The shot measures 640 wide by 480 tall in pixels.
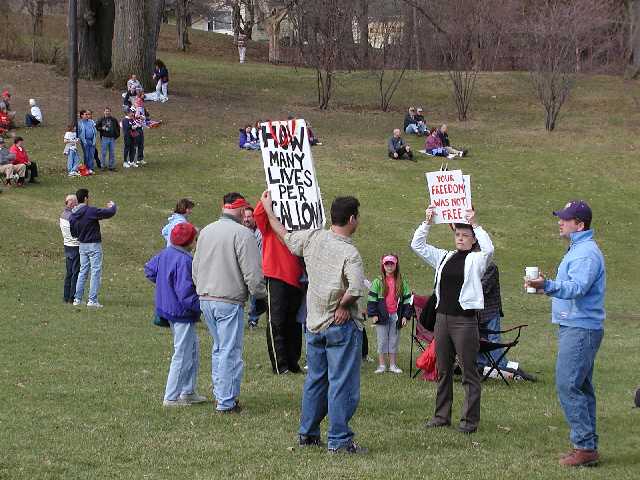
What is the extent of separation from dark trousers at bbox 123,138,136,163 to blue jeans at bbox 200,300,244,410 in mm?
22549

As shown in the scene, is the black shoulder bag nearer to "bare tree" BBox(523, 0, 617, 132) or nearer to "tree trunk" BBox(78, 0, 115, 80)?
"bare tree" BBox(523, 0, 617, 132)

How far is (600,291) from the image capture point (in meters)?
8.55

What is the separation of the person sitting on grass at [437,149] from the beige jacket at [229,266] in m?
27.2

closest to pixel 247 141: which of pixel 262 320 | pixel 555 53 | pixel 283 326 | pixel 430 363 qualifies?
pixel 555 53

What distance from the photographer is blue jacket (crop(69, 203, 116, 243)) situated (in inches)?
683

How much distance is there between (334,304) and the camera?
847cm

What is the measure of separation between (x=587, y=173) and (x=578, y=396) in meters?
28.9

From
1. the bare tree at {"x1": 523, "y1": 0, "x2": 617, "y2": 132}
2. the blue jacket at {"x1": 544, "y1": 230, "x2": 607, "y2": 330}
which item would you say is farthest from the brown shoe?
the bare tree at {"x1": 523, "y1": 0, "x2": 617, "y2": 132}

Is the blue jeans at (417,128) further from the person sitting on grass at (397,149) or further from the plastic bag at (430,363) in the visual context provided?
the plastic bag at (430,363)

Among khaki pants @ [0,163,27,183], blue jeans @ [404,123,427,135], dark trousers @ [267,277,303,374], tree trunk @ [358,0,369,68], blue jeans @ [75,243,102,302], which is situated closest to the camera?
dark trousers @ [267,277,303,374]

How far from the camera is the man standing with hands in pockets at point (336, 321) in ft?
27.7

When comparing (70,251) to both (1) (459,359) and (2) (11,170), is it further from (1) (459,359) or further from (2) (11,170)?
(2) (11,170)

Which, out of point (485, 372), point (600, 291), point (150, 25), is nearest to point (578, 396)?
point (600, 291)

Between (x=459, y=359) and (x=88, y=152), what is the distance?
22924mm
